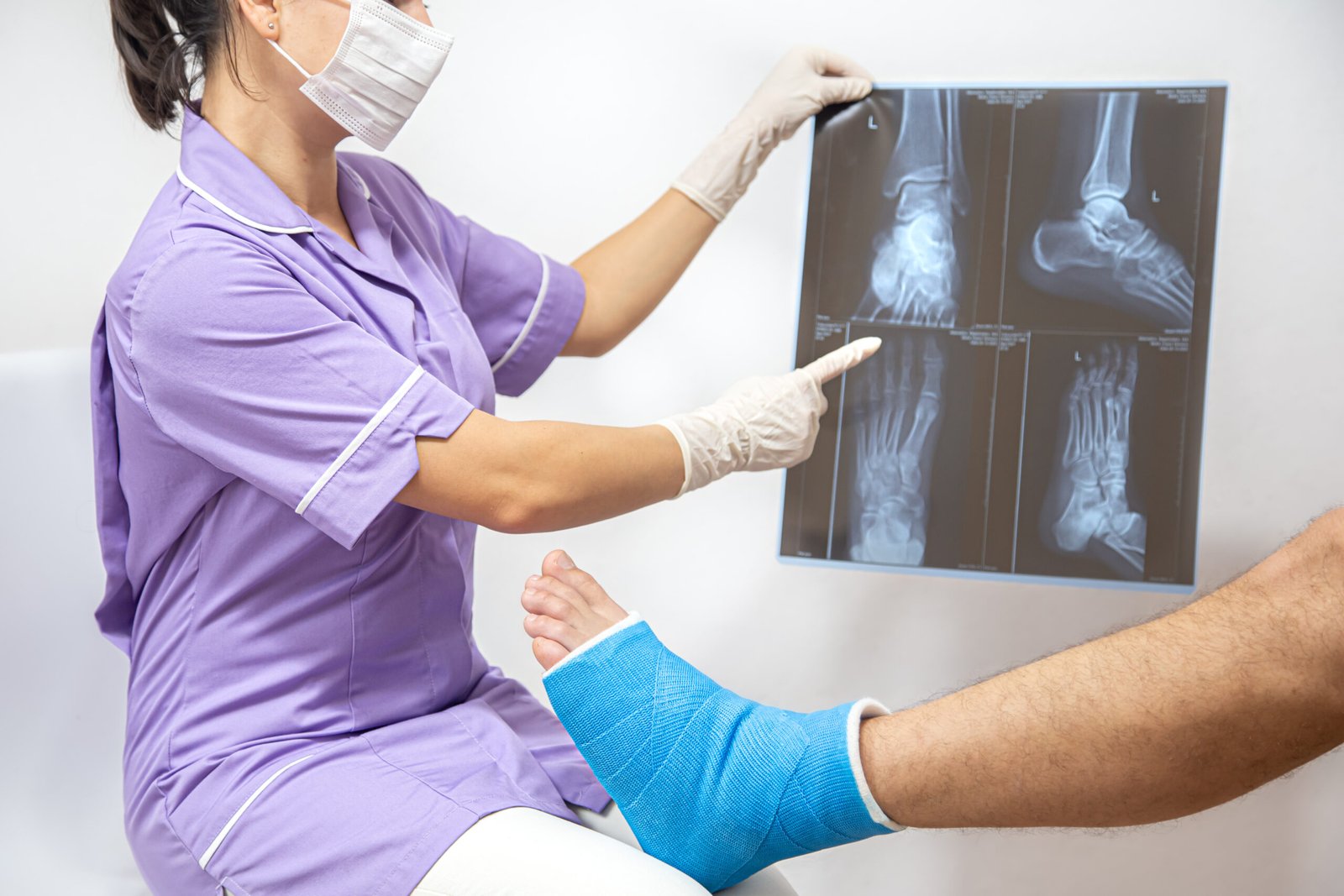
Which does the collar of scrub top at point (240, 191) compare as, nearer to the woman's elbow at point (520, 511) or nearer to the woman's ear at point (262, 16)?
the woman's ear at point (262, 16)

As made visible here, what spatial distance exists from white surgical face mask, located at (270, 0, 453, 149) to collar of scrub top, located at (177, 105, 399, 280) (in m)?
0.11

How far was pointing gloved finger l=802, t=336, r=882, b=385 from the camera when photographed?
55.1 inches

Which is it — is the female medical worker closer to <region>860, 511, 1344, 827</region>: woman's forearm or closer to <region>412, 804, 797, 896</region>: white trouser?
<region>412, 804, 797, 896</region>: white trouser

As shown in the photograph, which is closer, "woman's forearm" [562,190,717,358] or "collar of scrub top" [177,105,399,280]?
"collar of scrub top" [177,105,399,280]

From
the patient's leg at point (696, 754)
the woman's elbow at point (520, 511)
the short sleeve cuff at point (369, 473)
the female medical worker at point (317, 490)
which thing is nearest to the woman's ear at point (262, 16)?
the female medical worker at point (317, 490)

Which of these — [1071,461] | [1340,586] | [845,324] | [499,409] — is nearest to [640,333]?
[499,409]

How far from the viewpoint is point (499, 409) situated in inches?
78.2

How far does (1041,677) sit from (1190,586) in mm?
667

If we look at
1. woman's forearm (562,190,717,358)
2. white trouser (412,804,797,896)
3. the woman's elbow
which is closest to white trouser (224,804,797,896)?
white trouser (412,804,797,896)

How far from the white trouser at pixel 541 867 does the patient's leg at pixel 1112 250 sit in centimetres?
93

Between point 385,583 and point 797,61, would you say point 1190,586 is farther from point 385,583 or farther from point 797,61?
point 385,583

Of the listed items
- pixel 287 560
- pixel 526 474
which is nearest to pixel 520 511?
pixel 526 474

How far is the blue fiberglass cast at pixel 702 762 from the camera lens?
956 mm

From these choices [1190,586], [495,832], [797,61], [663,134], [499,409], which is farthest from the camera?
[499,409]
